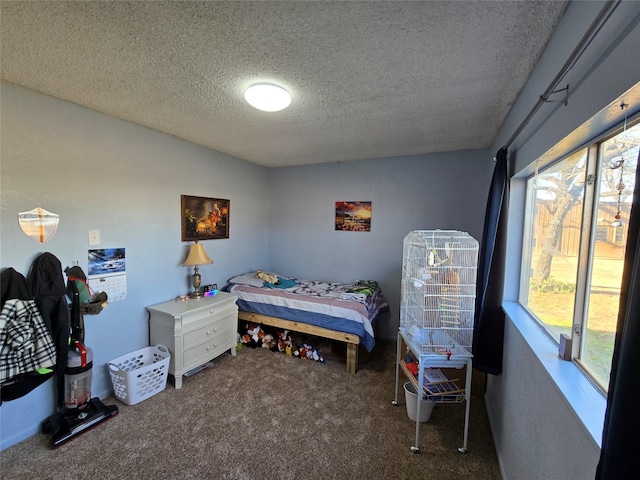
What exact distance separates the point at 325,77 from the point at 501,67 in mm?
983

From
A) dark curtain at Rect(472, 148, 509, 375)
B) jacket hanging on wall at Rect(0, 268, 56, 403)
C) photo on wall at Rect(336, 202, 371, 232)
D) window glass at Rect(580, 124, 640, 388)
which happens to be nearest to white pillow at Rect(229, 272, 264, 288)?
photo on wall at Rect(336, 202, 371, 232)

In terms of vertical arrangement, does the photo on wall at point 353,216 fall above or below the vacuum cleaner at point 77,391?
above

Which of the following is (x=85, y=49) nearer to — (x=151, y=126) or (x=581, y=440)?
(x=151, y=126)

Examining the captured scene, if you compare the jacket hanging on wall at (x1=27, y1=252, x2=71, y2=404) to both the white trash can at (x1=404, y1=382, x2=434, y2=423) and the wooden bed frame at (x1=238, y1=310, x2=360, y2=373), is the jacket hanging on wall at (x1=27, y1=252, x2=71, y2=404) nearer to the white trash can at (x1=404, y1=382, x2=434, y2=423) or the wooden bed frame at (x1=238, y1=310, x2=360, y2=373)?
the wooden bed frame at (x1=238, y1=310, x2=360, y2=373)

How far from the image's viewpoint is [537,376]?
4.12ft

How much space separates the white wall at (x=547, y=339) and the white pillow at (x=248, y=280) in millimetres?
2615

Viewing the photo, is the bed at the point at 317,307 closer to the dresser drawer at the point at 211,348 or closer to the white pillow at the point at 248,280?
the white pillow at the point at 248,280

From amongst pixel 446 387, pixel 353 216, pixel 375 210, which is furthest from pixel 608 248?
pixel 353 216

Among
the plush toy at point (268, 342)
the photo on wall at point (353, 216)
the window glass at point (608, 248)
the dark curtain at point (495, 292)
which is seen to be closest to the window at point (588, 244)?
the window glass at point (608, 248)

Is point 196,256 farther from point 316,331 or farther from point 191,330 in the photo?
point 316,331

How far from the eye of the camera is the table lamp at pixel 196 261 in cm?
284

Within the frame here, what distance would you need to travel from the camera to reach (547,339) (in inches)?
54.8

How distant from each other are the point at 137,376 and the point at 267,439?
1188 millimetres

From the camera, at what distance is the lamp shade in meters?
2.84
